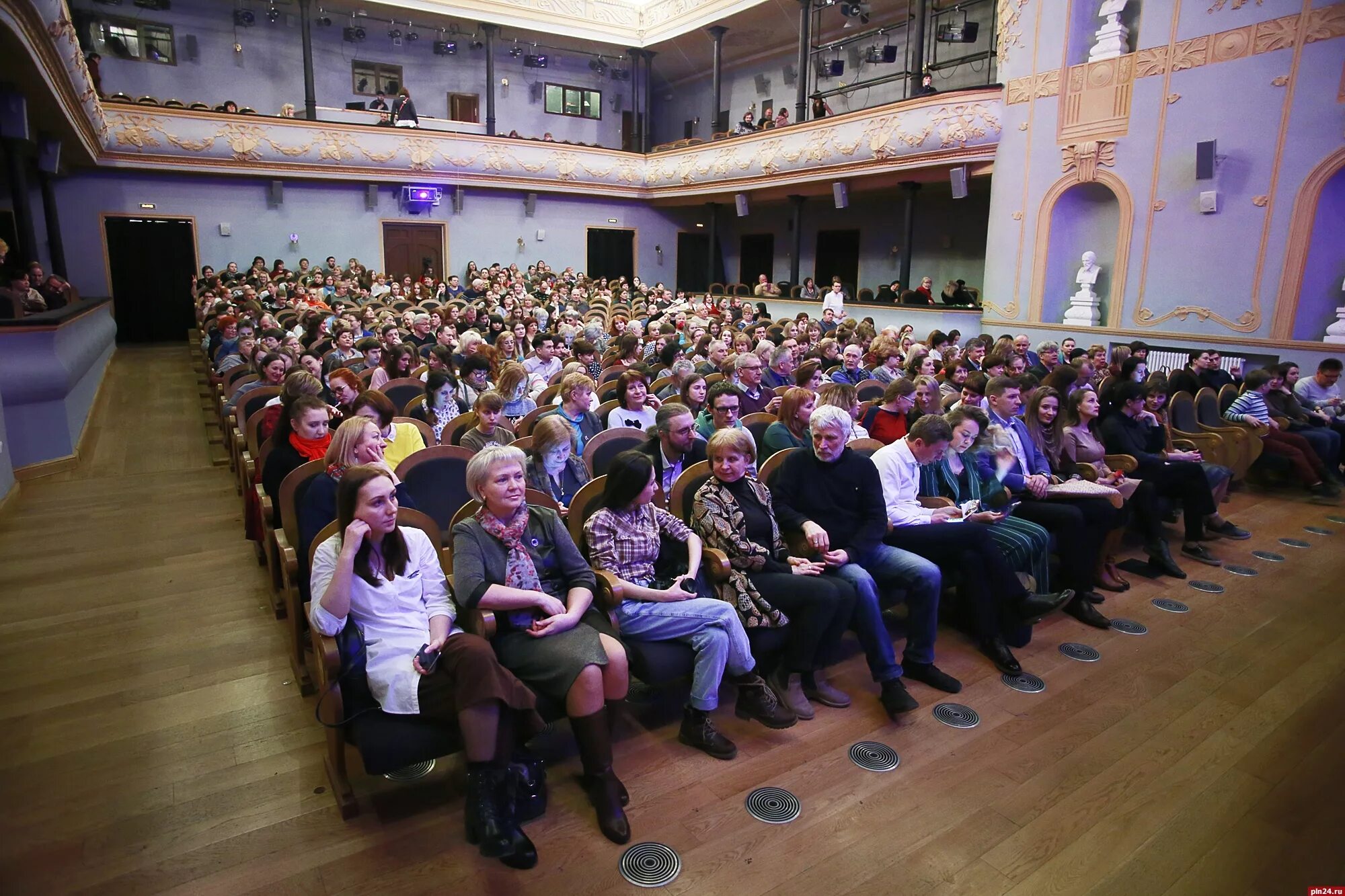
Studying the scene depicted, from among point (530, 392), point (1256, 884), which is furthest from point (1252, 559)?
point (530, 392)

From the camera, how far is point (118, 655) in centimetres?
297

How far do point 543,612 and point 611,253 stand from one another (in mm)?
16119

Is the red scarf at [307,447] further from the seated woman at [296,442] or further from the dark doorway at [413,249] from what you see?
the dark doorway at [413,249]

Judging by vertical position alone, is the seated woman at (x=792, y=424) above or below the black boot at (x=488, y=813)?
above

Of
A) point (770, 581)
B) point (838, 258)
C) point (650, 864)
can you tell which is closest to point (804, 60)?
point (838, 258)

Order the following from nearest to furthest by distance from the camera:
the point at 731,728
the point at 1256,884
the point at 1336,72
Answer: the point at 1256,884, the point at 731,728, the point at 1336,72

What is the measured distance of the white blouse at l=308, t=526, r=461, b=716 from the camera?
6.70 ft

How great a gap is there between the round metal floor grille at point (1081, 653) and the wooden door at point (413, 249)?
14.3 m

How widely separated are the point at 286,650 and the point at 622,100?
1812 cm

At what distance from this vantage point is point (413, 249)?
50.0ft

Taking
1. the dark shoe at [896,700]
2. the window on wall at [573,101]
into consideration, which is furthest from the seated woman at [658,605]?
the window on wall at [573,101]

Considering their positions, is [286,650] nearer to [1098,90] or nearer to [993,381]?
[993,381]

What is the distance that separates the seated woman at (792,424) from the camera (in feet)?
11.5

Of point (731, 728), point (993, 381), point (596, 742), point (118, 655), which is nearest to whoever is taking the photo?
point (596, 742)
